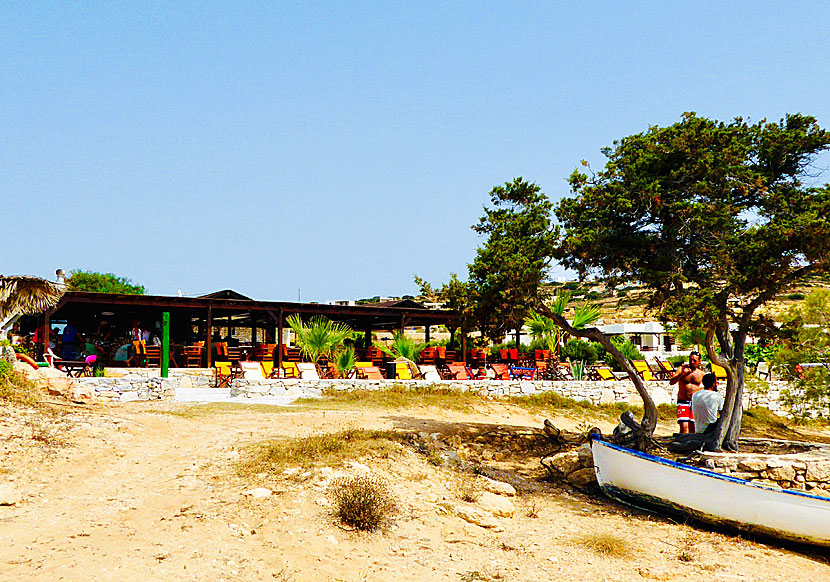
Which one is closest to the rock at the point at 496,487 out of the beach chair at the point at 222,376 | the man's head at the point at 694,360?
the man's head at the point at 694,360

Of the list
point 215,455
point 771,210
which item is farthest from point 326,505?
A: point 771,210

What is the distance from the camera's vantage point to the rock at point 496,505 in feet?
27.0

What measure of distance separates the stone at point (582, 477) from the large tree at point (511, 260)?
2910mm

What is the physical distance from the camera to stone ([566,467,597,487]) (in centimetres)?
1084

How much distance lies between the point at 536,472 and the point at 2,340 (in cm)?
1049

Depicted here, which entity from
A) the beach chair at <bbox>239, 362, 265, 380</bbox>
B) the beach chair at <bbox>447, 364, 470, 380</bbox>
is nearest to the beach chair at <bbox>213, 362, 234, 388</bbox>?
the beach chair at <bbox>239, 362, 265, 380</bbox>

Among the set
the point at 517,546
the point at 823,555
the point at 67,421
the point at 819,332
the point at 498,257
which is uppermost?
the point at 498,257

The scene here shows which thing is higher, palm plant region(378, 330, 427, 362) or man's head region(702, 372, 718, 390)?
palm plant region(378, 330, 427, 362)

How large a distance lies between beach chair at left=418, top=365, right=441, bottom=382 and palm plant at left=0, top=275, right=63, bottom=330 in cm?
1003

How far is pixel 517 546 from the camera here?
712 centimetres

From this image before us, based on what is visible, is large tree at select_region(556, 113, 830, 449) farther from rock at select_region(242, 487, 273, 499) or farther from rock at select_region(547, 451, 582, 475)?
rock at select_region(242, 487, 273, 499)

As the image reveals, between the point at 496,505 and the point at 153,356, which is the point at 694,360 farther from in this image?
the point at 153,356

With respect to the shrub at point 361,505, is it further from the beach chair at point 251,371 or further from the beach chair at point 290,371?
the beach chair at point 290,371

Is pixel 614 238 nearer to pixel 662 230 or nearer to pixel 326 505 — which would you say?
pixel 662 230
